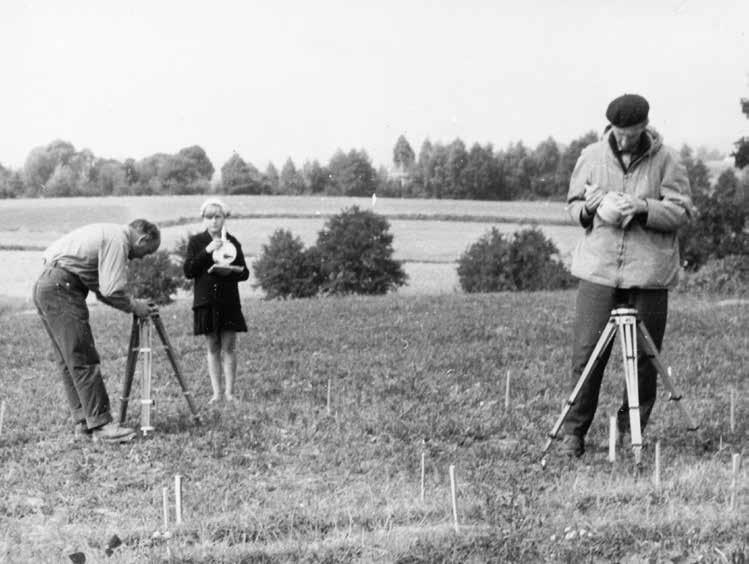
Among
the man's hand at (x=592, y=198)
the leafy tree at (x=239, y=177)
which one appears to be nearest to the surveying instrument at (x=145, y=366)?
the man's hand at (x=592, y=198)

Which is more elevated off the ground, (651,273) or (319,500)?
(651,273)

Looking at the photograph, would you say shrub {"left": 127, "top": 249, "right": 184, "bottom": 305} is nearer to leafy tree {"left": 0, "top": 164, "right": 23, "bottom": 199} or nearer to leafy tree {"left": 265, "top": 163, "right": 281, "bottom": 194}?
leafy tree {"left": 0, "top": 164, "right": 23, "bottom": 199}

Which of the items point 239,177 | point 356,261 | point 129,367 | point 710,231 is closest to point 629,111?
point 129,367

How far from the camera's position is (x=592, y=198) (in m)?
8.29

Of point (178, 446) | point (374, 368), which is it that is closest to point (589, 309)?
point (178, 446)

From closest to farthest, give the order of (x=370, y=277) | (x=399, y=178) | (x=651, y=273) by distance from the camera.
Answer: (x=651, y=273), (x=370, y=277), (x=399, y=178)

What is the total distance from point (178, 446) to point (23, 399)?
327 cm

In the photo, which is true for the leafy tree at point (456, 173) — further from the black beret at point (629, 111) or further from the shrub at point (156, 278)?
the black beret at point (629, 111)

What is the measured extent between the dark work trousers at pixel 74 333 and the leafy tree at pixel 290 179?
29.3m

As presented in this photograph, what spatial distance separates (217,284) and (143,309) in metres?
1.72

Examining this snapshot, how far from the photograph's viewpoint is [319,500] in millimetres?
7598

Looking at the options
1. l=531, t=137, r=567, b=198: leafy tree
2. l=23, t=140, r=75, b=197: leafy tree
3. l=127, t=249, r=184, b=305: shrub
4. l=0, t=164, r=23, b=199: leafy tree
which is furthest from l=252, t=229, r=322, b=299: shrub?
l=531, t=137, r=567, b=198: leafy tree

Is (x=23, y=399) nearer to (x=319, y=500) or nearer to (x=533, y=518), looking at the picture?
(x=319, y=500)

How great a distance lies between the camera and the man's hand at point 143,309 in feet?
32.3
